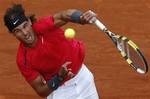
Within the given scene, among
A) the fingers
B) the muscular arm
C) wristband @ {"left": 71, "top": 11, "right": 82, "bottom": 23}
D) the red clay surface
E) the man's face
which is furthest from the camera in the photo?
Answer: the red clay surface

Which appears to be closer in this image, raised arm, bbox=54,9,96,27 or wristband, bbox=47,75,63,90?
raised arm, bbox=54,9,96,27

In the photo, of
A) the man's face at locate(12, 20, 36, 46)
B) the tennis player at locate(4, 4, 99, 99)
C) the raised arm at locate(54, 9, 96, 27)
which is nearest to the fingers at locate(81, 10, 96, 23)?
the raised arm at locate(54, 9, 96, 27)

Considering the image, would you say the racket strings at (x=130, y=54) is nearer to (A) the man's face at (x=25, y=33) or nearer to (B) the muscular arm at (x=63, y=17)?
(B) the muscular arm at (x=63, y=17)

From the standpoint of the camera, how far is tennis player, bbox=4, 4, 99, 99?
537 cm

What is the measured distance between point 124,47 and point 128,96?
235 centimetres

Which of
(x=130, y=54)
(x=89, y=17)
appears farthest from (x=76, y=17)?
(x=130, y=54)

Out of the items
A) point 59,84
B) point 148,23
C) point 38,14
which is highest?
point 59,84

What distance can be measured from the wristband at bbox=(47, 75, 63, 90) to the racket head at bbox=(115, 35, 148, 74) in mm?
745

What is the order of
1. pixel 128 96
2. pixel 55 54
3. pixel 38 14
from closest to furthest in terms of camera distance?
1. pixel 55 54
2. pixel 128 96
3. pixel 38 14

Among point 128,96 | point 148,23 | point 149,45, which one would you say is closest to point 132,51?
point 128,96

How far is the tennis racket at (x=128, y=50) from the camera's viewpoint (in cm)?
507

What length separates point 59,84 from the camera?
18.6 ft

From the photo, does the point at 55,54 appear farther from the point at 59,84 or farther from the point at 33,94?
the point at 33,94

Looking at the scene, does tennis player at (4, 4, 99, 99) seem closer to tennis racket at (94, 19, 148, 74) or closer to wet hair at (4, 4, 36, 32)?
wet hair at (4, 4, 36, 32)
